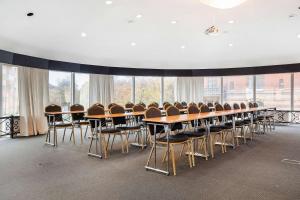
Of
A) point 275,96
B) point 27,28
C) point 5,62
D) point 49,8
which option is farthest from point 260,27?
point 5,62

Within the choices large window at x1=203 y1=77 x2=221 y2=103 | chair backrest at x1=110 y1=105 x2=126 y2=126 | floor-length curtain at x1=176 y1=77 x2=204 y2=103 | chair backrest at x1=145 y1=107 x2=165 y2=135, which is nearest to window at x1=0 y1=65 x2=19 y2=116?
chair backrest at x1=110 y1=105 x2=126 y2=126

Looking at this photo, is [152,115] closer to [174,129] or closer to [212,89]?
[174,129]

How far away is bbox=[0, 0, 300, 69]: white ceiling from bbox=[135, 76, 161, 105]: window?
2.88ft

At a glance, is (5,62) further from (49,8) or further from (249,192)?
(249,192)

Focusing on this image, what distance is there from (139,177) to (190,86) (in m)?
8.64

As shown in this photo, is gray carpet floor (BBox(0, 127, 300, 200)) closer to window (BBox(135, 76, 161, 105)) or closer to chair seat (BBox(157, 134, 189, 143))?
chair seat (BBox(157, 134, 189, 143))

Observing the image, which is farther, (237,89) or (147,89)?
(147,89)

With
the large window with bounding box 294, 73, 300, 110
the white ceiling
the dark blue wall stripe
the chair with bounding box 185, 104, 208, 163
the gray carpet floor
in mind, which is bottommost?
the gray carpet floor

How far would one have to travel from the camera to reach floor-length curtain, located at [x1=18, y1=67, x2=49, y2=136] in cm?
713

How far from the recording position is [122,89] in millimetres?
10719

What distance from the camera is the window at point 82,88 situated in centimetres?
938

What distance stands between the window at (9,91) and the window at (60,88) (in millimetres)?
1381

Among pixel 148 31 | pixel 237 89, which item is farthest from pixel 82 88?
pixel 237 89

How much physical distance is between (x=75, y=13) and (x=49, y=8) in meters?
0.68
